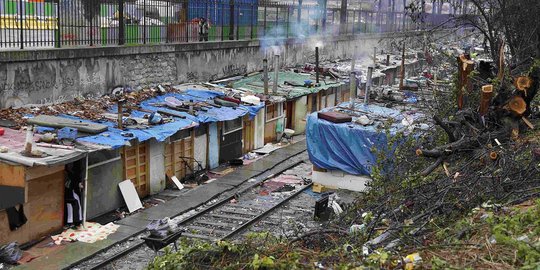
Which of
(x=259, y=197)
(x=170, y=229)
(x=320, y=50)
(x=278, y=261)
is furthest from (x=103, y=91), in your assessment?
(x=320, y=50)

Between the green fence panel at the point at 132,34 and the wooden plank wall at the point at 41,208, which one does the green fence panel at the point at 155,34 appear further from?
the wooden plank wall at the point at 41,208

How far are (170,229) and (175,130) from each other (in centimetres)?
772

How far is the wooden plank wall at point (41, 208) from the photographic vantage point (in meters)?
13.4

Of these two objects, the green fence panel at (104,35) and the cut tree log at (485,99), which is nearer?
the cut tree log at (485,99)

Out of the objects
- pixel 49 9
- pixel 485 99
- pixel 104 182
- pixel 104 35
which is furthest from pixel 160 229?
pixel 104 35

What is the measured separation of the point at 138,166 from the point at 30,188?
13.2 ft

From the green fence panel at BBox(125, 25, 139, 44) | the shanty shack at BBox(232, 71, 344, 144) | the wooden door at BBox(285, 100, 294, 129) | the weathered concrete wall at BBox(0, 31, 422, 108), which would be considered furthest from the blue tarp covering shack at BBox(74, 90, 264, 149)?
the wooden door at BBox(285, 100, 294, 129)

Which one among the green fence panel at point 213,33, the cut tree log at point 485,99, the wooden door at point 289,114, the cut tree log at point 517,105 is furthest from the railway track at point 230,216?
the green fence panel at point 213,33

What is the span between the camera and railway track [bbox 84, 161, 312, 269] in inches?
574

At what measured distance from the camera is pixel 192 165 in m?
20.2

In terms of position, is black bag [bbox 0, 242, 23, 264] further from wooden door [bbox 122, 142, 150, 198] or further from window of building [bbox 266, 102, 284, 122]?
window of building [bbox 266, 102, 284, 122]

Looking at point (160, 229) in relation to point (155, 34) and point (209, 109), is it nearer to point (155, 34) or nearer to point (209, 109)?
point (209, 109)

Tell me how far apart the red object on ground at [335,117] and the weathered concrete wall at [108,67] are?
20.8 ft

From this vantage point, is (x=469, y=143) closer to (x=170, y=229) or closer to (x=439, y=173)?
(x=439, y=173)
